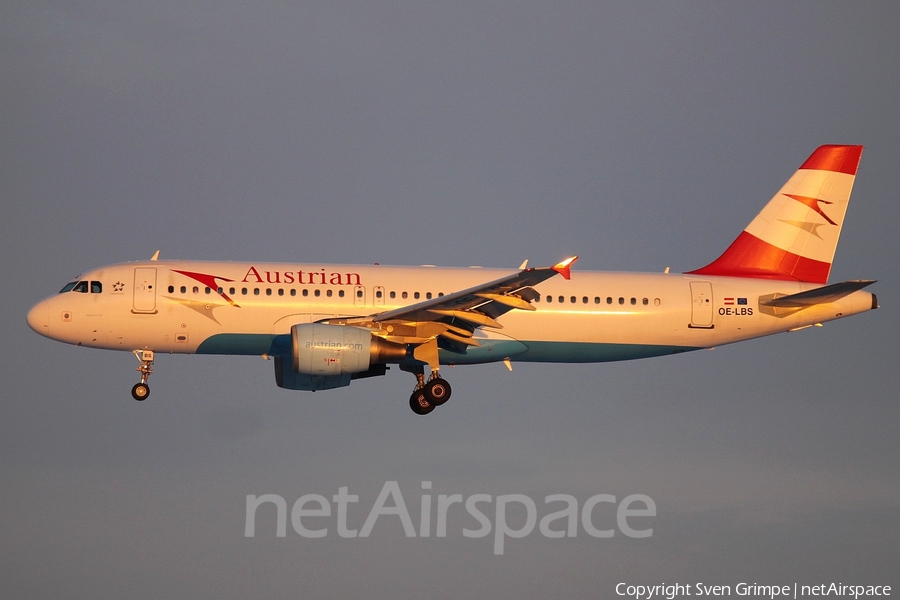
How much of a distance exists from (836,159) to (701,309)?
8.83 metres

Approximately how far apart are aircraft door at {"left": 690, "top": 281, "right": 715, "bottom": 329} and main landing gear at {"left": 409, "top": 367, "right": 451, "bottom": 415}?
8681mm

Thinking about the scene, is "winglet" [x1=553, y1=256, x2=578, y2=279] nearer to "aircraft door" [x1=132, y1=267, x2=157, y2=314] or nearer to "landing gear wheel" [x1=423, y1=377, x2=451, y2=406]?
"landing gear wheel" [x1=423, y1=377, x2=451, y2=406]

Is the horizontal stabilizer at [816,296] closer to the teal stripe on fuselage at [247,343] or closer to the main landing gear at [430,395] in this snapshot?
the main landing gear at [430,395]

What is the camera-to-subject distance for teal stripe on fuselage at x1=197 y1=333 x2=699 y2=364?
130ft

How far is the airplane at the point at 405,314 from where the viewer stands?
38.6m

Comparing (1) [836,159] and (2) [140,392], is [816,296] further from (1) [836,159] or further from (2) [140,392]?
(2) [140,392]

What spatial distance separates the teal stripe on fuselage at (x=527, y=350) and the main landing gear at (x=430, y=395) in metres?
0.88

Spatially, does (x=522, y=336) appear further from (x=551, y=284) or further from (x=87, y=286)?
(x=87, y=286)

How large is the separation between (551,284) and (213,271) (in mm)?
10898

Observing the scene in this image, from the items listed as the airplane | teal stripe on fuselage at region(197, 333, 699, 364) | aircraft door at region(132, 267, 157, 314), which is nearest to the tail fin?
the airplane

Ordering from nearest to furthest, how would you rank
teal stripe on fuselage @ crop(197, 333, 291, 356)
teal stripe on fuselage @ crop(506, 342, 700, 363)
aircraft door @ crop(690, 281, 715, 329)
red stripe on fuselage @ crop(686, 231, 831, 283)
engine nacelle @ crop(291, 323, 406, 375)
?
engine nacelle @ crop(291, 323, 406, 375)
teal stripe on fuselage @ crop(197, 333, 291, 356)
teal stripe on fuselage @ crop(506, 342, 700, 363)
aircraft door @ crop(690, 281, 715, 329)
red stripe on fuselage @ crop(686, 231, 831, 283)

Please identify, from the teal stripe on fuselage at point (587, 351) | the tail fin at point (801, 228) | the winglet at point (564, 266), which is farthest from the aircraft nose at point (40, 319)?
the tail fin at point (801, 228)

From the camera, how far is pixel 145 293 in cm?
3966

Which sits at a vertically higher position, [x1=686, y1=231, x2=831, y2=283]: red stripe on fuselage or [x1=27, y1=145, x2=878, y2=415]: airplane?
[x1=686, y1=231, x2=831, y2=283]: red stripe on fuselage
